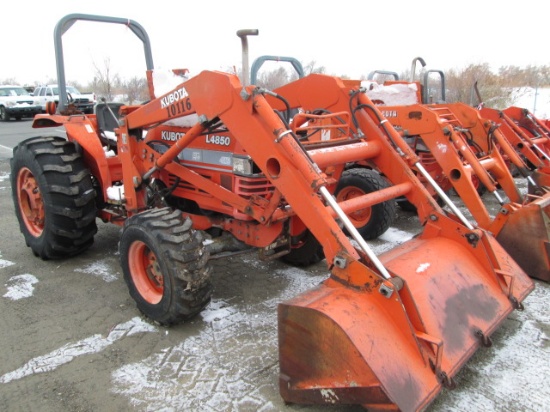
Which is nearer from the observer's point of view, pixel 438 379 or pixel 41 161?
pixel 438 379

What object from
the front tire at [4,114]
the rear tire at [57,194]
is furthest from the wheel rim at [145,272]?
the front tire at [4,114]

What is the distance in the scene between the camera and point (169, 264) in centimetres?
317

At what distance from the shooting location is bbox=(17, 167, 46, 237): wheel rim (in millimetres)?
4738

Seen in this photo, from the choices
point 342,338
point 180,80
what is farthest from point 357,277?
point 180,80

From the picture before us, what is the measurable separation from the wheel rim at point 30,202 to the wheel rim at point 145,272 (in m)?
1.69

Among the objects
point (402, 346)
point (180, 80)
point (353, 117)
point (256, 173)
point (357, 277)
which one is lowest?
point (402, 346)

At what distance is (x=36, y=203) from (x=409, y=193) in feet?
12.8

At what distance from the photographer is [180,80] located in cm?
427

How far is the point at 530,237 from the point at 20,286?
504 centimetres

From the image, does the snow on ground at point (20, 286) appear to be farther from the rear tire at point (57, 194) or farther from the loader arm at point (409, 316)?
the loader arm at point (409, 316)

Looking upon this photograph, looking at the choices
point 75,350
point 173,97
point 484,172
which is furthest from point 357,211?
point 75,350

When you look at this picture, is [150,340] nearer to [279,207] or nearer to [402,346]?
[279,207]

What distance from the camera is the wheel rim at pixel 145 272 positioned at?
11.7 ft

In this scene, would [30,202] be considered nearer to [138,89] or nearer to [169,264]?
[169,264]
